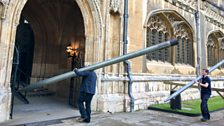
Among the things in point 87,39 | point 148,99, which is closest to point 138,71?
point 148,99

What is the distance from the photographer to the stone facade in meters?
5.00

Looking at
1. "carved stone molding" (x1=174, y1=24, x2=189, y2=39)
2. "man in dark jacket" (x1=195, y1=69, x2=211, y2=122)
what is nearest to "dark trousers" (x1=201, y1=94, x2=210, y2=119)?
"man in dark jacket" (x1=195, y1=69, x2=211, y2=122)

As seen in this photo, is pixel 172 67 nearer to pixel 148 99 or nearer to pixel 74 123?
pixel 148 99

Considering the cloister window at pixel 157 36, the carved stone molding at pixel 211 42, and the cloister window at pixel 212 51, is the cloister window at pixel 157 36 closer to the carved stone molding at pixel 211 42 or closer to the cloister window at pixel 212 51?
the cloister window at pixel 212 51

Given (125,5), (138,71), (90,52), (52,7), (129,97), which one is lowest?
(129,97)

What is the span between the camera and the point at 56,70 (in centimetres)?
1048

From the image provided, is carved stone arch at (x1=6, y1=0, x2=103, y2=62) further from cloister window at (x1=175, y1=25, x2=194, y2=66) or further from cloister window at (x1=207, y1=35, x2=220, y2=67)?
cloister window at (x1=207, y1=35, x2=220, y2=67)

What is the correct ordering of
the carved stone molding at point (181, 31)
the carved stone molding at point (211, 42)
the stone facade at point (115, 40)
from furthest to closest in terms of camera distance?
the carved stone molding at point (211, 42)
the carved stone molding at point (181, 31)
the stone facade at point (115, 40)

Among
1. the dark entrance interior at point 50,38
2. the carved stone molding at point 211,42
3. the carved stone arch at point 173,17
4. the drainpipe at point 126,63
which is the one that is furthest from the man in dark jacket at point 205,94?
the carved stone molding at point 211,42

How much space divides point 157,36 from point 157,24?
24.9 inches

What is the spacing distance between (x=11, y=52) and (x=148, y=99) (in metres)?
5.35

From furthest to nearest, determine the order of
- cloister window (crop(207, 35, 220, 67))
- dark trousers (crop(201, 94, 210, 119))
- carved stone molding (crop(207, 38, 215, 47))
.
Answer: carved stone molding (crop(207, 38, 215, 47))
cloister window (crop(207, 35, 220, 67))
dark trousers (crop(201, 94, 210, 119))

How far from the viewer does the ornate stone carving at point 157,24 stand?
9462 mm

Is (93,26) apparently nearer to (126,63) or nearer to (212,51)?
(126,63)
